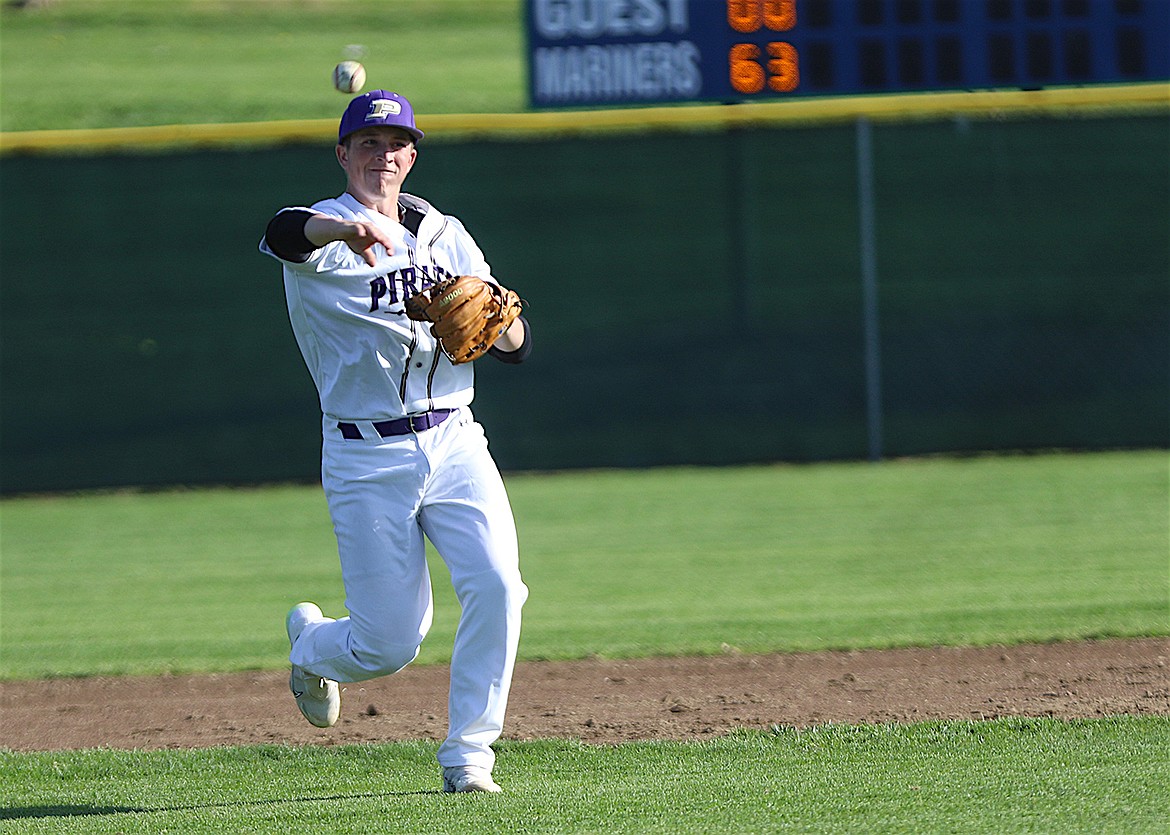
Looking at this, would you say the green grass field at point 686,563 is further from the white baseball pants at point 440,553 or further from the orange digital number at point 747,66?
the orange digital number at point 747,66

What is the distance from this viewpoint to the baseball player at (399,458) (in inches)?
136

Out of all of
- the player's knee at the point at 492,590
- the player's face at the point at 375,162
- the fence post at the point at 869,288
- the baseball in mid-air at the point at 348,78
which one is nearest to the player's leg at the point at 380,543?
the player's knee at the point at 492,590

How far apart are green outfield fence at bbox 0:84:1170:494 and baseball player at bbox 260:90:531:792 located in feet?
21.1

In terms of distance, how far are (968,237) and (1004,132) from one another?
0.72 metres

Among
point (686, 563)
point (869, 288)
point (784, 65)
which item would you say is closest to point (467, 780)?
point (686, 563)

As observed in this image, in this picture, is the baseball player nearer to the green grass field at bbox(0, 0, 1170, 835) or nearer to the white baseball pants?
the white baseball pants

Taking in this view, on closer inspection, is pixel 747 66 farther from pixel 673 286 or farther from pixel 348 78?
pixel 348 78

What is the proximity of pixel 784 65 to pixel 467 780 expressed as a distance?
640 centimetres

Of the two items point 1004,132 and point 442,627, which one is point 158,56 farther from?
point 442,627

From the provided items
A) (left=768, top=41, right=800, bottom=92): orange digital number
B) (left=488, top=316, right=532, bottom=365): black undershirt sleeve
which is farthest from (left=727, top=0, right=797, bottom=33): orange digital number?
(left=488, top=316, right=532, bottom=365): black undershirt sleeve

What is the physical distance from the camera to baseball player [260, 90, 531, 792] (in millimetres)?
3457

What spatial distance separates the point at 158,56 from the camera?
19.0 m

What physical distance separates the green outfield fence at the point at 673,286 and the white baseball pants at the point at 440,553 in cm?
646

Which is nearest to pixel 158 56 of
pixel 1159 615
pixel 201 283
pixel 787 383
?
pixel 201 283
